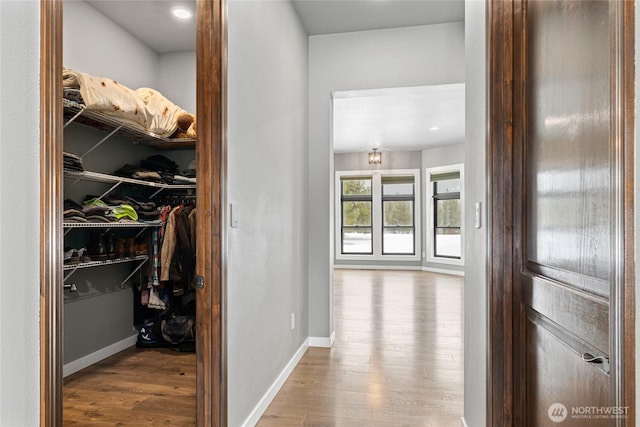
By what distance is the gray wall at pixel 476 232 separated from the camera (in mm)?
1623

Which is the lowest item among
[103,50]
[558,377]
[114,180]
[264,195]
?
[558,377]

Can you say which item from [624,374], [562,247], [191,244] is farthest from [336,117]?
[624,374]

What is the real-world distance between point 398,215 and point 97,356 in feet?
23.8

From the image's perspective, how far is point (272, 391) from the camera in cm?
245

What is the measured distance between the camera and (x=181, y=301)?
12.3 ft

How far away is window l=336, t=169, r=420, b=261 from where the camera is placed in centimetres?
901

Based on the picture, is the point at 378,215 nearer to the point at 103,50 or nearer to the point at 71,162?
the point at 103,50

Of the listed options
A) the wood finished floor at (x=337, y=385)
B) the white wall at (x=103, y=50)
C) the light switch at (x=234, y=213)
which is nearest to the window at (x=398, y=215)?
the wood finished floor at (x=337, y=385)

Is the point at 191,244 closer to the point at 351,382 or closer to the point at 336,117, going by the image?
the point at 351,382

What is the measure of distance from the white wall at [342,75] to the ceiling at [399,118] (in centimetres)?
12

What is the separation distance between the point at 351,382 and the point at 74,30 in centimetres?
355

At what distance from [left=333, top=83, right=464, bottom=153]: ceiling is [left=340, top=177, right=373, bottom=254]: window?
1085 mm

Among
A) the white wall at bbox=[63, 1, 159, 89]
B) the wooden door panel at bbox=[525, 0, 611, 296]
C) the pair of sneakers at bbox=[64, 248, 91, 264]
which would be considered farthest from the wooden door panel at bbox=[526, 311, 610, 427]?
the white wall at bbox=[63, 1, 159, 89]

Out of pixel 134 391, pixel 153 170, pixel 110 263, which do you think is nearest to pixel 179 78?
pixel 153 170
